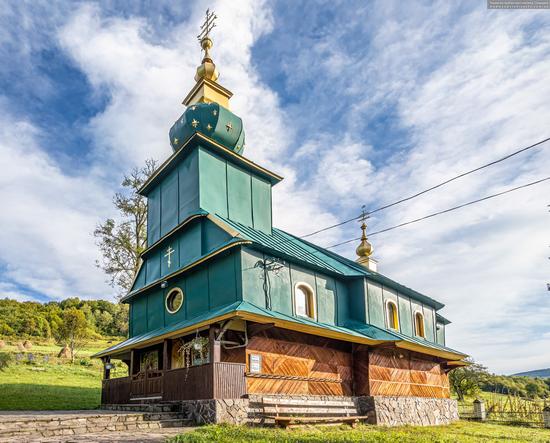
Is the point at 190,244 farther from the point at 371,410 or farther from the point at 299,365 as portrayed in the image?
the point at 371,410

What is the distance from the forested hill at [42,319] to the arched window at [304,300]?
3279 centimetres

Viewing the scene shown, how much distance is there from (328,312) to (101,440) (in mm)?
9247

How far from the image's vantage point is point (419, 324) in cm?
2144

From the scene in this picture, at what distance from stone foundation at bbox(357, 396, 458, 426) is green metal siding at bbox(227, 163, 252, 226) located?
24.2ft

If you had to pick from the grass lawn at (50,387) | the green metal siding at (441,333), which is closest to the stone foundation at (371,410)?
the green metal siding at (441,333)

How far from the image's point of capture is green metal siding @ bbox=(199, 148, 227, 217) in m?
16.4

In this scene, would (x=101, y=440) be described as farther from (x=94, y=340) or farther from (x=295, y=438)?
(x=94, y=340)

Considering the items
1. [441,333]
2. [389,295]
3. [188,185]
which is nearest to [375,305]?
[389,295]

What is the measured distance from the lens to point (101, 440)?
→ 337 inches

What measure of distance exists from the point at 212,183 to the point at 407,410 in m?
10.4

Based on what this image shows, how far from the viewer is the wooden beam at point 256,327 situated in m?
12.8

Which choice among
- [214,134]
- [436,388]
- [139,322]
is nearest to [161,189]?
[214,134]

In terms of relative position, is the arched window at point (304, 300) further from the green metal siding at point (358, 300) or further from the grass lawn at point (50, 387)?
the grass lawn at point (50, 387)

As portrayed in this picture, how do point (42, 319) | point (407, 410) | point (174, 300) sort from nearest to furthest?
point (174, 300) < point (407, 410) < point (42, 319)
